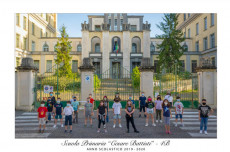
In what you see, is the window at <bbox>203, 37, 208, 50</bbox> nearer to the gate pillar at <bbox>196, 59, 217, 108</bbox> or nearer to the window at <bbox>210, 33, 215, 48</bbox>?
the window at <bbox>210, 33, 215, 48</bbox>

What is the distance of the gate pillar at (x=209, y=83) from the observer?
50.4 feet

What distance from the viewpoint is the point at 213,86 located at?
1539cm

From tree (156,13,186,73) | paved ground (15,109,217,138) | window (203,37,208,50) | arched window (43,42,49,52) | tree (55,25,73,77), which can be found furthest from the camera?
arched window (43,42,49,52)

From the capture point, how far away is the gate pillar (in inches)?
605

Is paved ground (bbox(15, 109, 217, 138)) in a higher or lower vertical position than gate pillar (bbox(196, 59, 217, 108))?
lower

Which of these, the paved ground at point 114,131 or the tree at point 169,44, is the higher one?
the tree at point 169,44

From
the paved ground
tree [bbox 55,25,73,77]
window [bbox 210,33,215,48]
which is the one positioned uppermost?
window [bbox 210,33,215,48]

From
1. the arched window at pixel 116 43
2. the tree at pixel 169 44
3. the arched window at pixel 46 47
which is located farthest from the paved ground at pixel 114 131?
the arched window at pixel 46 47

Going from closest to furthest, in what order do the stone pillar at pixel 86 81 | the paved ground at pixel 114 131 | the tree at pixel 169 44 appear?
1. the paved ground at pixel 114 131
2. the stone pillar at pixel 86 81
3. the tree at pixel 169 44

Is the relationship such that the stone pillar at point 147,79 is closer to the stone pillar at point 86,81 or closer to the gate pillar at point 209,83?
the gate pillar at point 209,83

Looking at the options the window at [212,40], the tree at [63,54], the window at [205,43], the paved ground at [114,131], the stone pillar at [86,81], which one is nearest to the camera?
the paved ground at [114,131]

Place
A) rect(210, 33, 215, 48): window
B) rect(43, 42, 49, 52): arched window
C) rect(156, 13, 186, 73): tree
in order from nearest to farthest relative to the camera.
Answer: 1. rect(156, 13, 186, 73): tree
2. rect(210, 33, 215, 48): window
3. rect(43, 42, 49, 52): arched window

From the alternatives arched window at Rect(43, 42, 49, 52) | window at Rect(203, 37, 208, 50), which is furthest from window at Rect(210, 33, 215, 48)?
arched window at Rect(43, 42, 49, 52)
